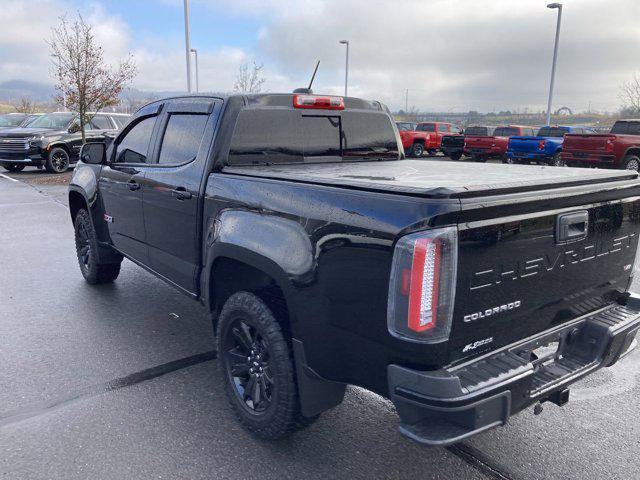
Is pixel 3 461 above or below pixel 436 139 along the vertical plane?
below

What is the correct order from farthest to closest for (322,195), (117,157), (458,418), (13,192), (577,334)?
1. (13,192)
2. (117,157)
3. (577,334)
4. (322,195)
5. (458,418)

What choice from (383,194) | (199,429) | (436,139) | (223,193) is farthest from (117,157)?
(436,139)

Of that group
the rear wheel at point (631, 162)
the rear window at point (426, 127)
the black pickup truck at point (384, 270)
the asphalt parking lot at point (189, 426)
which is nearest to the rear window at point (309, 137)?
the black pickup truck at point (384, 270)

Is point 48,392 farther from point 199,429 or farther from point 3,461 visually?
point 199,429

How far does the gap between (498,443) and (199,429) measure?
1705mm

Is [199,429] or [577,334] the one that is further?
[199,429]

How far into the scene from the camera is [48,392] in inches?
135

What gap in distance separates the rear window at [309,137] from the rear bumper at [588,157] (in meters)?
12.3

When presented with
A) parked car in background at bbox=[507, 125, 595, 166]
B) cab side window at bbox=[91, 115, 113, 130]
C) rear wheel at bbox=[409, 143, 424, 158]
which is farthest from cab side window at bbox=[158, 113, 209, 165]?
rear wheel at bbox=[409, 143, 424, 158]

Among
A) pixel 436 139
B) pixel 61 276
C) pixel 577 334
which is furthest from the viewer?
pixel 436 139

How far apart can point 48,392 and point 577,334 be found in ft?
10.6

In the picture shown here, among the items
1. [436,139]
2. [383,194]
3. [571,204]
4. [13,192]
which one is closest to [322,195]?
[383,194]

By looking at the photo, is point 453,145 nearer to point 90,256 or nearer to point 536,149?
point 536,149

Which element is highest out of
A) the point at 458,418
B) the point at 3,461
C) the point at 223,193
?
the point at 223,193
